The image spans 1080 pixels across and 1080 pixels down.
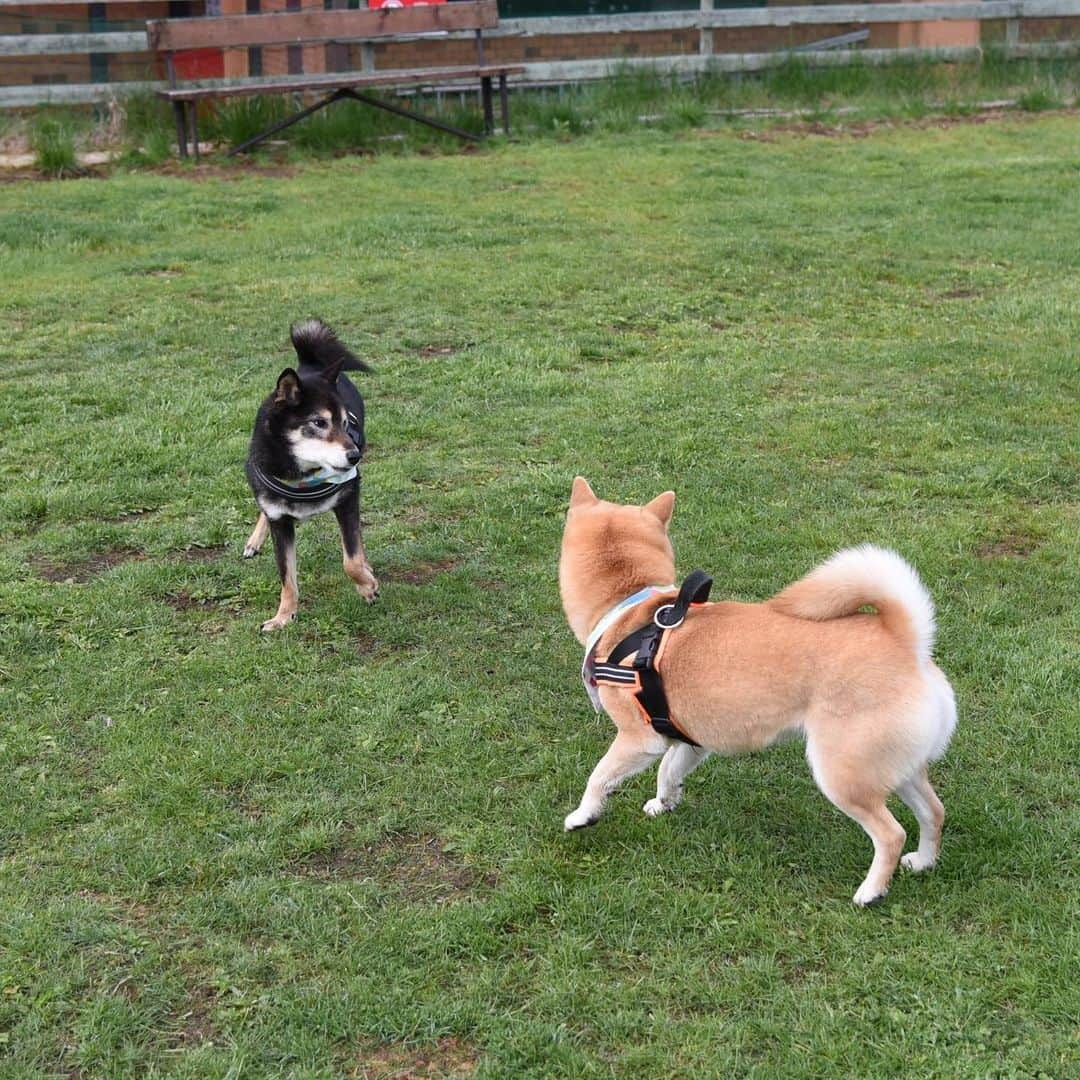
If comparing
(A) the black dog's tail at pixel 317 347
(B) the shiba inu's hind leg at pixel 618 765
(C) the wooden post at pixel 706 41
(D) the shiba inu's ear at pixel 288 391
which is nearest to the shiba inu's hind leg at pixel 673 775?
(B) the shiba inu's hind leg at pixel 618 765

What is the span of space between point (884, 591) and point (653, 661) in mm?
692

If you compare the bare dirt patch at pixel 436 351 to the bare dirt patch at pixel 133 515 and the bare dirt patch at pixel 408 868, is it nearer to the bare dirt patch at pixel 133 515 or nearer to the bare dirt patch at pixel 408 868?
the bare dirt patch at pixel 133 515

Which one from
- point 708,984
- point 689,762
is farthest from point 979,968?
point 689,762

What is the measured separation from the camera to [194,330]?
842 cm

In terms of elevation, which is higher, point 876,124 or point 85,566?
point 876,124

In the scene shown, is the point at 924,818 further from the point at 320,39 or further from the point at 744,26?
the point at 744,26

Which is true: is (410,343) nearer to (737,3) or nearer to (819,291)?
(819,291)

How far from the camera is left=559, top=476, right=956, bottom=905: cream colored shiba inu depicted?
10.1 feet

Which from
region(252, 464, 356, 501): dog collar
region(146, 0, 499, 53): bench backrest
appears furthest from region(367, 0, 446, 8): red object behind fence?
region(252, 464, 356, 501): dog collar

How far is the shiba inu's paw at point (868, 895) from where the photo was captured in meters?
3.25

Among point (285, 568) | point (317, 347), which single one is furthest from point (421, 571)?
point (317, 347)

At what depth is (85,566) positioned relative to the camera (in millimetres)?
5398

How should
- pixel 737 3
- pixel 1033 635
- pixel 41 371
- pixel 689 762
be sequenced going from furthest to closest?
pixel 737 3
pixel 41 371
pixel 1033 635
pixel 689 762

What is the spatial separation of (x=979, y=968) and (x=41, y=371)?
6.69 metres
